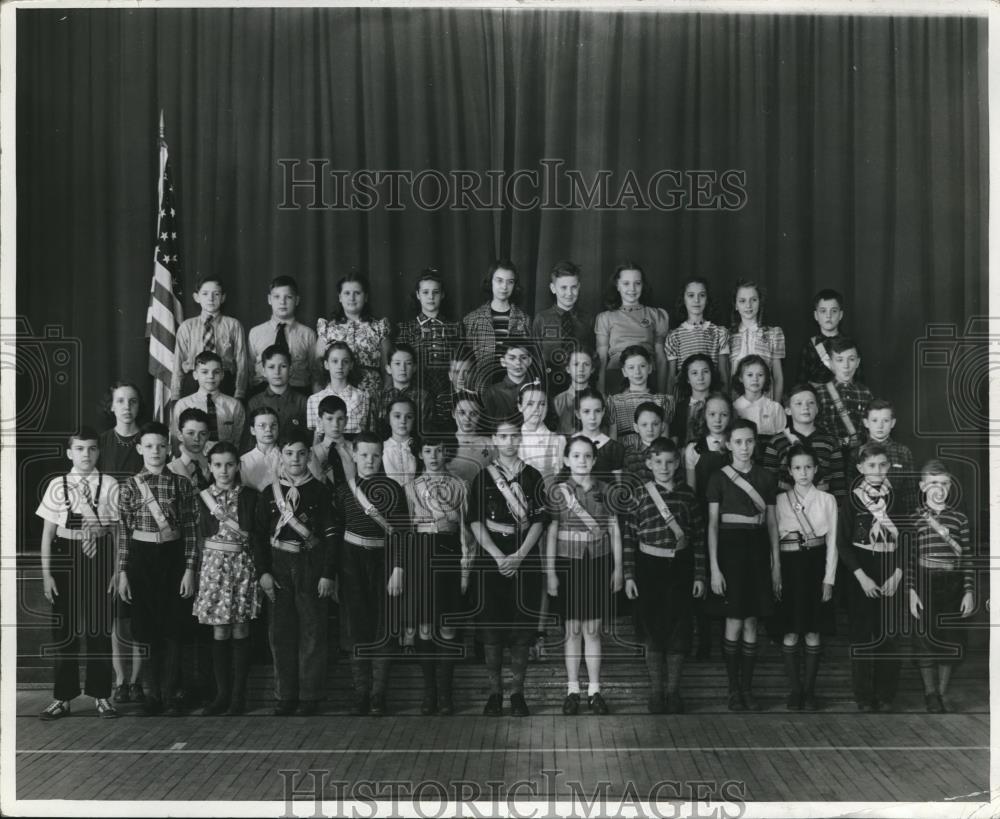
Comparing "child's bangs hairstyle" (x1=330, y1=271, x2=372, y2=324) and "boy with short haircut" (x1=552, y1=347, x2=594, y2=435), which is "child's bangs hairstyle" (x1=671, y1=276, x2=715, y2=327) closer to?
"boy with short haircut" (x1=552, y1=347, x2=594, y2=435)

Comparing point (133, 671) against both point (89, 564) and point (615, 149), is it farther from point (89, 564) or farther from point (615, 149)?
point (615, 149)

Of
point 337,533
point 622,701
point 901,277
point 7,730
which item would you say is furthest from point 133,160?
point 901,277

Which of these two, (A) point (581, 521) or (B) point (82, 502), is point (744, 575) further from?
(B) point (82, 502)

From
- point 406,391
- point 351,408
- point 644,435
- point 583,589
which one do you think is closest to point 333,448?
point 351,408

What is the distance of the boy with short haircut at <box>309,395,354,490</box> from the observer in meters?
6.81

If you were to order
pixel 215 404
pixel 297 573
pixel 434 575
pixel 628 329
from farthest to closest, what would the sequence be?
pixel 628 329 → pixel 215 404 → pixel 434 575 → pixel 297 573

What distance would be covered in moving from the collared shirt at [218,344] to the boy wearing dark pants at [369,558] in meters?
1.13

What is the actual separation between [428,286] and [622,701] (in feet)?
9.05

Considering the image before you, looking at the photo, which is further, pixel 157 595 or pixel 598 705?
pixel 157 595

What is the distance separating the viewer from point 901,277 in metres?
7.95

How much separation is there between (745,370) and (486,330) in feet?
5.23

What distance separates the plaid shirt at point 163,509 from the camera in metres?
6.70

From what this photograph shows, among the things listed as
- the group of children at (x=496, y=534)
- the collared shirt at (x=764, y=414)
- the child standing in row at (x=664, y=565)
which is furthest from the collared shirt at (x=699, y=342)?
the child standing in row at (x=664, y=565)

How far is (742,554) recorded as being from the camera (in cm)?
654
